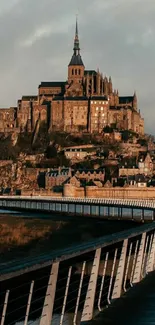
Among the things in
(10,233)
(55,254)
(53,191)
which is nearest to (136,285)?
(55,254)

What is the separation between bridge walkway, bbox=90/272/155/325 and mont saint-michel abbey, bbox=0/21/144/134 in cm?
11595

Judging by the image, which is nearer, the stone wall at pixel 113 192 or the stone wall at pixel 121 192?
the stone wall at pixel 113 192

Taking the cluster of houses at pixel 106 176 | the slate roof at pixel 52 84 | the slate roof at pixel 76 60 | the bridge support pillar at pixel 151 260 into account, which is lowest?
the bridge support pillar at pixel 151 260

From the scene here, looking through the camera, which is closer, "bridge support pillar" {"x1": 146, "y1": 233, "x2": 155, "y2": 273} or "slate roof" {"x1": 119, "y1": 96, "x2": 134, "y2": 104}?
"bridge support pillar" {"x1": 146, "y1": 233, "x2": 155, "y2": 273}

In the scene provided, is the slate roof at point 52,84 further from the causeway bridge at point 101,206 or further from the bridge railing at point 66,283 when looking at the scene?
the bridge railing at point 66,283

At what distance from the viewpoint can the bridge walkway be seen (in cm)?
1134

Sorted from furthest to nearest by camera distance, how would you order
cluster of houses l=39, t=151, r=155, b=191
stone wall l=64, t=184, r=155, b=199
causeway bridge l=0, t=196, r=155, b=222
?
cluster of houses l=39, t=151, r=155, b=191
stone wall l=64, t=184, r=155, b=199
causeway bridge l=0, t=196, r=155, b=222

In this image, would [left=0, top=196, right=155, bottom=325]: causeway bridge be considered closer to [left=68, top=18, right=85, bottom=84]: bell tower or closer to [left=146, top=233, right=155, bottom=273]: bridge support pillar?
[left=146, top=233, right=155, bottom=273]: bridge support pillar

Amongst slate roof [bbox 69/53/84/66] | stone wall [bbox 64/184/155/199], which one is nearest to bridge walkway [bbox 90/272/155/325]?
stone wall [bbox 64/184/155/199]

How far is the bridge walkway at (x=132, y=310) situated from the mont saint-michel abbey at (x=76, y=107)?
116m

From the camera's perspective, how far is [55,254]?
431 inches

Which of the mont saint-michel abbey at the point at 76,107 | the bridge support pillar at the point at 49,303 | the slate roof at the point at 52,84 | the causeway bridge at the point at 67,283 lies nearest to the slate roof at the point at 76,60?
the mont saint-michel abbey at the point at 76,107

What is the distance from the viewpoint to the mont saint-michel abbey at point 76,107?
428 ft

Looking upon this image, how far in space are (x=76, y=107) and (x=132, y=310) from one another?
119858mm
